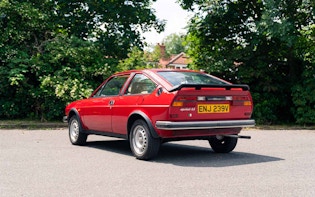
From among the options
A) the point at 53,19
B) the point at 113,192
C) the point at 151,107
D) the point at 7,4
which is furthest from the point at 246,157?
the point at 53,19

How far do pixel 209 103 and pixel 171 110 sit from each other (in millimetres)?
738

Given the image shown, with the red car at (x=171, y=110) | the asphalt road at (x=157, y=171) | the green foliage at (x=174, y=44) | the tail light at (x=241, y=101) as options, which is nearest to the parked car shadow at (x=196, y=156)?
the asphalt road at (x=157, y=171)

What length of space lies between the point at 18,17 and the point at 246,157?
11.3m

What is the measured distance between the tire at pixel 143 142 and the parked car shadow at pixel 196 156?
25 centimetres

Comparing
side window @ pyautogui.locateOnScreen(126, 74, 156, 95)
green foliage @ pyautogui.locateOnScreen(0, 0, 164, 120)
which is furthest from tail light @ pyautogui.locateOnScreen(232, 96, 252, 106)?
green foliage @ pyautogui.locateOnScreen(0, 0, 164, 120)

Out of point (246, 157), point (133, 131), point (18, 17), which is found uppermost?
point (18, 17)

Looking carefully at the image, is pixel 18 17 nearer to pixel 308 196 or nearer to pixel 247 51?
pixel 247 51

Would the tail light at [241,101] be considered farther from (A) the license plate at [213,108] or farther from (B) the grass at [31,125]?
(B) the grass at [31,125]

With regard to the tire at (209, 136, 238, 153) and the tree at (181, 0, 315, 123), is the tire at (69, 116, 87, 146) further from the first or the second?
the tree at (181, 0, 315, 123)

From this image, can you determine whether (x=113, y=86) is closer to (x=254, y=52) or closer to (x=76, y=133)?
(x=76, y=133)

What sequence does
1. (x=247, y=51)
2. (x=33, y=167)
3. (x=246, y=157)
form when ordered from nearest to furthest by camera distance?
A: (x=33, y=167) < (x=246, y=157) < (x=247, y=51)

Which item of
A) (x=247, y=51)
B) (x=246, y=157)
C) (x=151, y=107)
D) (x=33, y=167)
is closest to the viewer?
(x=33, y=167)

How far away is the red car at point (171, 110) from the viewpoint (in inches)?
255

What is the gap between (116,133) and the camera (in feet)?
25.4
